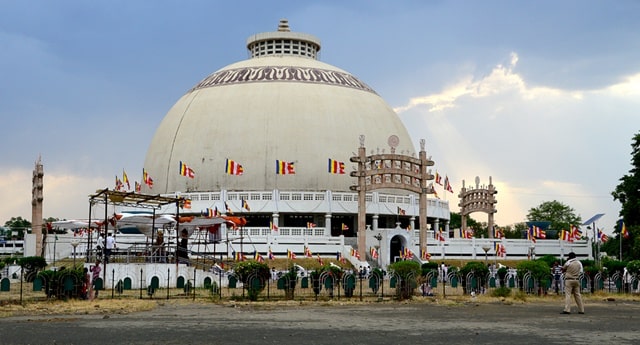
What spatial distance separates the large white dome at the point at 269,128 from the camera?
65.6 meters

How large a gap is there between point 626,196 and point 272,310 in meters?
37.1

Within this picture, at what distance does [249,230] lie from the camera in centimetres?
5491

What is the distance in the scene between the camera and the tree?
283ft

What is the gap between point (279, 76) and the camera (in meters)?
71.1

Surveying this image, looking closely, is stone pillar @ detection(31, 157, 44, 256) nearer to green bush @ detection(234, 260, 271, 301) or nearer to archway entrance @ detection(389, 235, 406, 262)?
archway entrance @ detection(389, 235, 406, 262)

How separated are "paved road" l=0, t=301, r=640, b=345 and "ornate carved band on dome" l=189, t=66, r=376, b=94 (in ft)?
158

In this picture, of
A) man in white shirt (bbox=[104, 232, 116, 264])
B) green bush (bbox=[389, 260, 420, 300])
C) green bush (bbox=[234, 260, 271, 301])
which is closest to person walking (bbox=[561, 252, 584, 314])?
green bush (bbox=[389, 260, 420, 300])

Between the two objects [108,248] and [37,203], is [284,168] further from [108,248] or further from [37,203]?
[108,248]

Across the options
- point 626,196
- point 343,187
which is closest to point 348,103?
point 343,187

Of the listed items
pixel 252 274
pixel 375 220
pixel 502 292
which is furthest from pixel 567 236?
pixel 252 274

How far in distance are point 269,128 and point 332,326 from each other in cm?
4908

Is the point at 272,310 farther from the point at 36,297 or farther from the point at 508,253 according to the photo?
the point at 508,253

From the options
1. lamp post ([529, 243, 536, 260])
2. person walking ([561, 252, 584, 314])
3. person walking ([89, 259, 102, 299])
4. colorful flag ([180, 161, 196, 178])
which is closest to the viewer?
person walking ([561, 252, 584, 314])

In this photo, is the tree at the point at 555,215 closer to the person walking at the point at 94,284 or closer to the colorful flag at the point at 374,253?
the colorful flag at the point at 374,253
